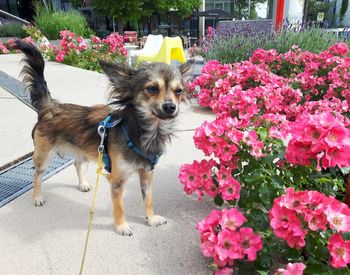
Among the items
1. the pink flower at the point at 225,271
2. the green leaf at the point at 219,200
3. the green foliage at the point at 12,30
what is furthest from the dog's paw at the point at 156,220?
the green foliage at the point at 12,30

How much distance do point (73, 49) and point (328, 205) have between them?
1136 centimetres

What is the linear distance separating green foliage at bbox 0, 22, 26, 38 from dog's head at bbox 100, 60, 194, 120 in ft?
66.2

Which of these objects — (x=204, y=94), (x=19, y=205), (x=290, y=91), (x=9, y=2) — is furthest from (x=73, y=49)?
(x=9, y=2)

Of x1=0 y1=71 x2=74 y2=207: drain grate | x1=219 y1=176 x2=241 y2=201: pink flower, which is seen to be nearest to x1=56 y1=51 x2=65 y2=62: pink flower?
x1=0 y1=71 x2=74 y2=207: drain grate

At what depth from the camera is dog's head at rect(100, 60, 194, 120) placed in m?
2.64

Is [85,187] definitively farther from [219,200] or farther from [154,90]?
[219,200]

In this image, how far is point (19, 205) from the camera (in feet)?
10.6

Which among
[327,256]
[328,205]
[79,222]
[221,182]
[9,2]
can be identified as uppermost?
[9,2]

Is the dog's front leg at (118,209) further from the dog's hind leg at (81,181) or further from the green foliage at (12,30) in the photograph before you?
the green foliage at (12,30)

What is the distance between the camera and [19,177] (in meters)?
3.80

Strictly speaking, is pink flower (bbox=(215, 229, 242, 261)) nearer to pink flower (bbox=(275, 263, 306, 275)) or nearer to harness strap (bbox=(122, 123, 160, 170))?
pink flower (bbox=(275, 263, 306, 275))

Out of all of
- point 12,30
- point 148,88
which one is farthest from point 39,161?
point 12,30

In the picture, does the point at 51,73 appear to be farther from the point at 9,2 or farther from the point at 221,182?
the point at 9,2

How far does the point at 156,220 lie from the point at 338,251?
Result: 5.33ft
